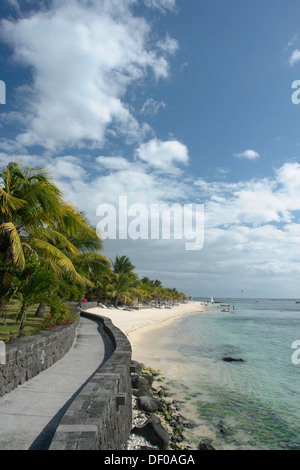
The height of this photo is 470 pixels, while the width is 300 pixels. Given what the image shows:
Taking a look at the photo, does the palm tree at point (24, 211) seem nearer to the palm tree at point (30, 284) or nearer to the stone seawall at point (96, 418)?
the palm tree at point (30, 284)

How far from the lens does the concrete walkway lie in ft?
11.9

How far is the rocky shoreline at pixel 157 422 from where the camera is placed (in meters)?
6.34

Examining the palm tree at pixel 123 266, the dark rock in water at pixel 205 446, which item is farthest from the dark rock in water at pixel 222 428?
the palm tree at pixel 123 266

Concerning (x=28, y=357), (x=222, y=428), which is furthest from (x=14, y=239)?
(x=222, y=428)

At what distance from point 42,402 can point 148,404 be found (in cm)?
452

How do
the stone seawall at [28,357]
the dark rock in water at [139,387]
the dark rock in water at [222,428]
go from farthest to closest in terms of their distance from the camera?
1. the dark rock in water at [139,387]
2. the dark rock in water at [222,428]
3. the stone seawall at [28,357]

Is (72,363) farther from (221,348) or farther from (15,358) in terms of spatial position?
(221,348)

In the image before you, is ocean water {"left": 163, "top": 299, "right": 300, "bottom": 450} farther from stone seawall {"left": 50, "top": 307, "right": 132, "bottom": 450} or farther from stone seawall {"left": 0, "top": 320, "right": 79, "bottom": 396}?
stone seawall {"left": 0, "top": 320, "right": 79, "bottom": 396}

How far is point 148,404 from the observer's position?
27.7 feet

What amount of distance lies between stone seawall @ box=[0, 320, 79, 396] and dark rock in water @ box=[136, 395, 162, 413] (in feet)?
8.72

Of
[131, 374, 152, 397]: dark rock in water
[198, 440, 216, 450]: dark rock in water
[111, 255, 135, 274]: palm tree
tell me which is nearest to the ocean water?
[198, 440, 216, 450]: dark rock in water

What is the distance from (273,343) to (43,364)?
79.4 ft

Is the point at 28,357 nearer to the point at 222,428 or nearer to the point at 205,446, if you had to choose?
the point at 205,446
